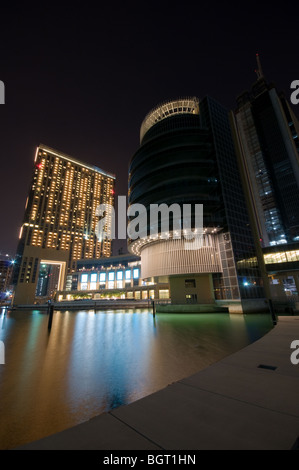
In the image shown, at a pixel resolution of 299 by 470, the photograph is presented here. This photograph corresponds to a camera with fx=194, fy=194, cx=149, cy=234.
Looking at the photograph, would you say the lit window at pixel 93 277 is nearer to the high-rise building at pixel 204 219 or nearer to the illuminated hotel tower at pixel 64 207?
the illuminated hotel tower at pixel 64 207

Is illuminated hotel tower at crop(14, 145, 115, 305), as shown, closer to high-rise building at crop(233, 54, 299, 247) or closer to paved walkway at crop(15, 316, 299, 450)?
paved walkway at crop(15, 316, 299, 450)

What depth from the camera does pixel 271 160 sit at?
9681 cm

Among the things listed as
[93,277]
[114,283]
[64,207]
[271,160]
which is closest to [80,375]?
[114,283]

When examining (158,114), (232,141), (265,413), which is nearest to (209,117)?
(232,141)

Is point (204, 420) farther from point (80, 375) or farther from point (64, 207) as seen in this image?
point (64, 207)

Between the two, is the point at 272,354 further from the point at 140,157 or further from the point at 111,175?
the point at 111,175

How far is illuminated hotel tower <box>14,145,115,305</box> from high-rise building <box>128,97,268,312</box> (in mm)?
73603

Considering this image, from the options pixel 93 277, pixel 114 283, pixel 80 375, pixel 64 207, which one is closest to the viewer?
pixel 80 375

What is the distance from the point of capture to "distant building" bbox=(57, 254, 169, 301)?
86.6m

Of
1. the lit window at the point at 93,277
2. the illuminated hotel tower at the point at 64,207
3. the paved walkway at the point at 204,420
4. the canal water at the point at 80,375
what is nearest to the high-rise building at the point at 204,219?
the canal water at the point at 80,375

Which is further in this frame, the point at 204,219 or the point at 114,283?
the point at 114,283

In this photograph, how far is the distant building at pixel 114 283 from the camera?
8656 centimetres

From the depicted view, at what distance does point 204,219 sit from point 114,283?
79.3 metres

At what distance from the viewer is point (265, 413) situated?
3.38 meters
